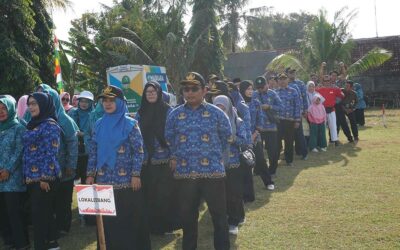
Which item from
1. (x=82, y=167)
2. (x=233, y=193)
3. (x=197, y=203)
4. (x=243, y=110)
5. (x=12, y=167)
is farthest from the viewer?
(x=82, y=167)

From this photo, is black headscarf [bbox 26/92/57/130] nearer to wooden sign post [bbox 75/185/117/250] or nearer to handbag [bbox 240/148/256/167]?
wooden sign post [bbox 75/185/117/250]

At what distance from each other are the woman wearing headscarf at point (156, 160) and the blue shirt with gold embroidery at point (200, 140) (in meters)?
0.80

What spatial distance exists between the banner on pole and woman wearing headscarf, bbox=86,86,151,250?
2.63 ft

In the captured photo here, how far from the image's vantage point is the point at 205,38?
67.1ft

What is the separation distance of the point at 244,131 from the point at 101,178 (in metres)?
1.79

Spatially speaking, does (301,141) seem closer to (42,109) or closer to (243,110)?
(243,110)

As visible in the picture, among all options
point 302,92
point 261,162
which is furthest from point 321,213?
point 302,92

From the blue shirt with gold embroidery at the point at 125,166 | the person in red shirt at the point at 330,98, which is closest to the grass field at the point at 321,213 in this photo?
the blue shirt with gold embroidery at the point at 125,166

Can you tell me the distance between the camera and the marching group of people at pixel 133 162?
4270mm

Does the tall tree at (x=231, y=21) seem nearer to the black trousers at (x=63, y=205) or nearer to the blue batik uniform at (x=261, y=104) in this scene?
the blue batik uniform at (x=261, y=104)

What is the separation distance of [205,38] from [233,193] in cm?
1590

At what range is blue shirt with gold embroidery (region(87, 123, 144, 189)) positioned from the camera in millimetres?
4242

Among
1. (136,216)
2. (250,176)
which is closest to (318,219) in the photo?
(250,176)

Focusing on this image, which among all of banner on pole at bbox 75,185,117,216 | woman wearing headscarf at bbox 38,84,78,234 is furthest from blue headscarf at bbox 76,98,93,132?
banner on pole at bbox 75,185,117,216
